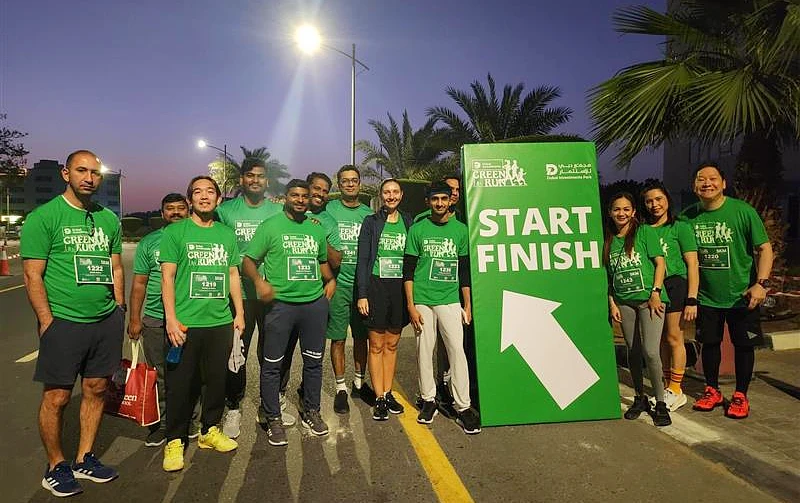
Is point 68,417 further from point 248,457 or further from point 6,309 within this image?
point 6,309

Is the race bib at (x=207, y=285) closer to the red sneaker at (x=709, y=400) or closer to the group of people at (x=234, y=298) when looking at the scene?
the group of people at (x=234, y=298)

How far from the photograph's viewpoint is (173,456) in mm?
3410

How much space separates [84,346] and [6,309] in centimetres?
889

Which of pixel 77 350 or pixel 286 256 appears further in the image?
pixel 286 256

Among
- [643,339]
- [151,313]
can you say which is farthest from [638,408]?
[151,313]

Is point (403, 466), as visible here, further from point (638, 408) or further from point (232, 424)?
point (638, 408)

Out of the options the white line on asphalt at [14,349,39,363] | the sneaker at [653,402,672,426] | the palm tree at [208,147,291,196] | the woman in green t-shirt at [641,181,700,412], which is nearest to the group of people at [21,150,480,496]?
the sneaker at [653,402,672,426]

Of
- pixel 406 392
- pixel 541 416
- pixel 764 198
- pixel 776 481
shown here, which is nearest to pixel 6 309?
pixel 406 392

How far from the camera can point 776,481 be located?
3.14m

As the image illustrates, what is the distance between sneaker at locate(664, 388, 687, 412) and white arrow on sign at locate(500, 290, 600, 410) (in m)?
0.68

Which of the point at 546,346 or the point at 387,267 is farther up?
the point at 387,267

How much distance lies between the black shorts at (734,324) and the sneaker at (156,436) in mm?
Answer: 4298

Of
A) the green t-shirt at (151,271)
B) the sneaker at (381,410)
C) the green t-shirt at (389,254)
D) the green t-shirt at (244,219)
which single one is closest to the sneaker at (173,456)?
the green t-shirt at (151,271)

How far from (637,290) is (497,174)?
55.7 inches
